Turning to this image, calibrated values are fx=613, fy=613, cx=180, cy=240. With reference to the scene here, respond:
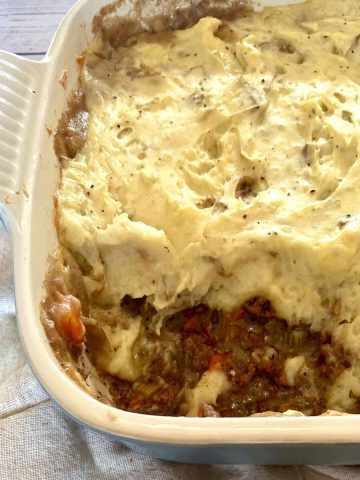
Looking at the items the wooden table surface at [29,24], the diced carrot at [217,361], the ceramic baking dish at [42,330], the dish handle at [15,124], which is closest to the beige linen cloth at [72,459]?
the ceramic baking dish at [42,330]

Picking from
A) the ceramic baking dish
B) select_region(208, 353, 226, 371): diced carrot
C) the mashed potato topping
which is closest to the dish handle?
the ceramic baking dish

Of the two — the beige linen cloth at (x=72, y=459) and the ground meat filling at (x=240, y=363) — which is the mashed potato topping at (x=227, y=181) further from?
the beige linen cloth at (x=72, y=459)

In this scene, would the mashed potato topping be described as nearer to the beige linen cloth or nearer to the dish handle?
the dish handle

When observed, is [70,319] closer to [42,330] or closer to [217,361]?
[42,330]

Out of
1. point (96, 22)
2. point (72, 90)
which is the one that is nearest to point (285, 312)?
point (72, 90)

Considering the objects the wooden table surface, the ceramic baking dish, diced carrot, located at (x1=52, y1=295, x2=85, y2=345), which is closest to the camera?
the ceramic baking dish
